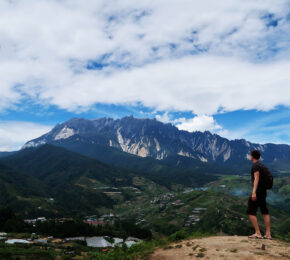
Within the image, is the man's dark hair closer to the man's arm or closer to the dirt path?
the man's arm

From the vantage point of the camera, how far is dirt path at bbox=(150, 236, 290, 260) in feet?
37.6

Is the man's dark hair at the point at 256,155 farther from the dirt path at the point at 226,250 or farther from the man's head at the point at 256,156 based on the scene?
the dirt path at the point at 226,250

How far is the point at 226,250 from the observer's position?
12.5m

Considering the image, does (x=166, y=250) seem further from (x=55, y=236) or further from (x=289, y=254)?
(x=55, y=236)

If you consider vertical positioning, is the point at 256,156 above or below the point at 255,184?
above

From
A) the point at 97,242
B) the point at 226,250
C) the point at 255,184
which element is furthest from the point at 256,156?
the point at 97,242

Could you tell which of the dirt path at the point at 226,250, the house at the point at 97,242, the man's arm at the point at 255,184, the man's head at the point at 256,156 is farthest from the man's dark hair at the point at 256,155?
the house at the point at 97,242

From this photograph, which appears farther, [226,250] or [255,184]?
[255,184]

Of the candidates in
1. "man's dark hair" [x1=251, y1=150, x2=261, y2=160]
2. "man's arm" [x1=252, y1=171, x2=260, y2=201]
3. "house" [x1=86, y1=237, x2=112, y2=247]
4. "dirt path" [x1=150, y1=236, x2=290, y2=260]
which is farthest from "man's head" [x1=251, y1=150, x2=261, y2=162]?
"house" [x1=86, y1=237, x2=112, y2=247]

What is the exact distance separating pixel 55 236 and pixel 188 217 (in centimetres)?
10982

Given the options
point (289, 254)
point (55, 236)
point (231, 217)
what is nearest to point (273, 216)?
point (231, 217)

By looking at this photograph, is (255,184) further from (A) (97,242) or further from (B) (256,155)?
(A) (97,242)

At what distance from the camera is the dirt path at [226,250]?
452 inches

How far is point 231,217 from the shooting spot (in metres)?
155
